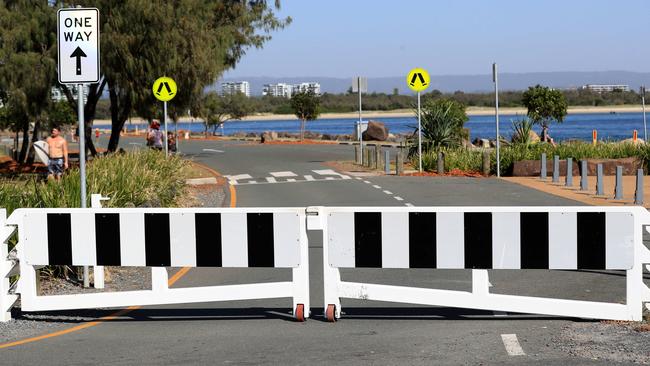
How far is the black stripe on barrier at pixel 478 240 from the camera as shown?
9484mm

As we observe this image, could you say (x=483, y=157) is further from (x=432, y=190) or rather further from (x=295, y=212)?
(x=295, y=212)

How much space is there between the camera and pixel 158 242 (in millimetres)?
9836

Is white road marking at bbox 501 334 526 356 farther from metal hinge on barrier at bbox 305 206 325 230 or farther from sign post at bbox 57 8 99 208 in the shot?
sign post at bbox 57 8 99 208

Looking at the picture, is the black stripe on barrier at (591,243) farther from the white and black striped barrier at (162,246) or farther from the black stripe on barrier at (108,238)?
the black stripe on barrier at (108,238)

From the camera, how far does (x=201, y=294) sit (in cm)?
982

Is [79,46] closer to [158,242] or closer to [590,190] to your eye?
[158,242]

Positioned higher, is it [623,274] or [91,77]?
[91,77]

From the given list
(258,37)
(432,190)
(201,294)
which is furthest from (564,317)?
(258,37)

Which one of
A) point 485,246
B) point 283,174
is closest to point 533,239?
point 485,246

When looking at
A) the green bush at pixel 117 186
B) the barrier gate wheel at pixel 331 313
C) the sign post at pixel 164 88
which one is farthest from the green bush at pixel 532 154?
the barrier gate wheel at pixel 331 313

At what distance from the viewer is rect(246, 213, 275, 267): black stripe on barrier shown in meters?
9.72

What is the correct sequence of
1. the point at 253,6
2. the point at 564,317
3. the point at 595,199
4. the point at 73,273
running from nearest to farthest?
1. the point at 564,317
2. the point at 73,273
3. the point at 595,199
4. the point at 253,6

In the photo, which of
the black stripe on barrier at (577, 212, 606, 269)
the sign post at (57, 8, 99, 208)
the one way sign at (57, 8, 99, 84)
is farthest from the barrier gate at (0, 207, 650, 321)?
the one way sign at (57, 8, 99, 84)

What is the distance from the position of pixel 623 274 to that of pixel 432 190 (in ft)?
44.0
